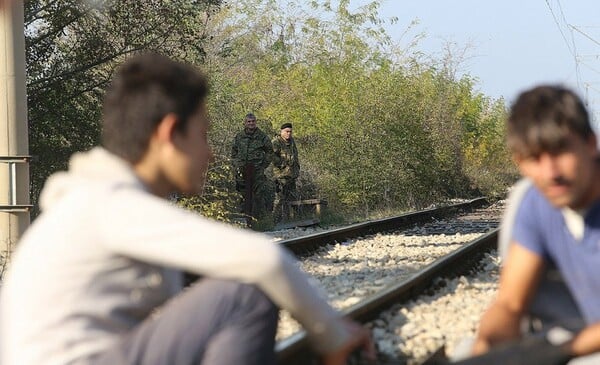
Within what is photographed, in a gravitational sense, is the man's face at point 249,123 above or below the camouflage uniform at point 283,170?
above

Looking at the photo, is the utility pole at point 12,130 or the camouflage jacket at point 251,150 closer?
the utility pole at point 12,130

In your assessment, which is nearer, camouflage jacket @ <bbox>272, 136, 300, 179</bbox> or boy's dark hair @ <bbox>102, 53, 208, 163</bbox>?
boy's dark hair @ <bbox>102, 53, 208, 163</bbox>

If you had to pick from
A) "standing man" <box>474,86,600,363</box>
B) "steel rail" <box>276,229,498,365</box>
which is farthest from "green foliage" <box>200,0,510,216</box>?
"standing man" <box>474,86,600,363</box>

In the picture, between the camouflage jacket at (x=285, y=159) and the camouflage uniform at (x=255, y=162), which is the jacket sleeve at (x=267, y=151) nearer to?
the camouflage uniform at (x=255, y=162)

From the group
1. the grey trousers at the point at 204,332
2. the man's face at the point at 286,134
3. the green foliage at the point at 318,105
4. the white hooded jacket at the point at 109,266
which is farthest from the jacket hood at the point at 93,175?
the man's face at the point at 286,134

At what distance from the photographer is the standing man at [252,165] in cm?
1886

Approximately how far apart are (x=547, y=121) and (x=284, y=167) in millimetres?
17740

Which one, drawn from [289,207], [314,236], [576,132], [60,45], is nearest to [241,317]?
[576,132]

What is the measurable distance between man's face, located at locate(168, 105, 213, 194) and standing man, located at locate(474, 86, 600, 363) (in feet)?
2.77

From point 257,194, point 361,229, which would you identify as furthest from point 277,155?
point 361,229

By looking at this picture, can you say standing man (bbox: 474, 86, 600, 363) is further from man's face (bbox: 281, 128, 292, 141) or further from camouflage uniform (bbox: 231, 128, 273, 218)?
man's face (bbox: 281, 128, 292, 141)

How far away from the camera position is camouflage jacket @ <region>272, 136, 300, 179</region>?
2044 cm

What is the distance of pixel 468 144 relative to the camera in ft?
128

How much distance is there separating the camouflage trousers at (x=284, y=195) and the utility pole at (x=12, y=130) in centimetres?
903
